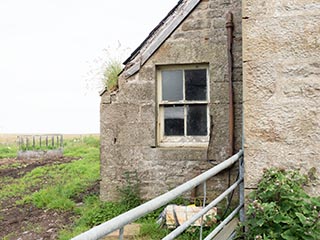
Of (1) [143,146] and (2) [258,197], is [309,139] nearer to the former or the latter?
(2) [258,197]

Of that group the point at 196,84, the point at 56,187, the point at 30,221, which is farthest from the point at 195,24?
the point at 56,187

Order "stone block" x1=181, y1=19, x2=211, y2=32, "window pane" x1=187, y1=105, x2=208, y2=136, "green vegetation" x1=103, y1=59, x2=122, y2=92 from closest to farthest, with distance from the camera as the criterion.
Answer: "stone block" x1=181, y1=19, x2=211, y2=32 → "window pane" x1=187, y1=105, x2=208, y2=136 → "green vegetation" x1=103, y1=59, x2=122, y2=92

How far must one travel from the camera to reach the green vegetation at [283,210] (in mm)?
2021

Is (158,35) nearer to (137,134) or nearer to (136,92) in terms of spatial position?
(136,92)

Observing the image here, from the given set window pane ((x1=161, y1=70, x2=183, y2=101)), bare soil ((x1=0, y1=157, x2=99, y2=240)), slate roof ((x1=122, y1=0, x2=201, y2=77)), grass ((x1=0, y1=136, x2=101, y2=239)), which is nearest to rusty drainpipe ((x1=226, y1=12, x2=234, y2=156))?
slate roof ((x1=122, y1=0, x2=201, y2=77))

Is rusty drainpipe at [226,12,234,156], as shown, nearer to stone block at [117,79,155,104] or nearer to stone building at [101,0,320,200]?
stone building at [101,0,320,200]

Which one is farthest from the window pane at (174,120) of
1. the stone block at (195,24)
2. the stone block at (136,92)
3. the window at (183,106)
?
the stone block at (195,24)

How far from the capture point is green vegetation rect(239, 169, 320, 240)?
2021 millimetres

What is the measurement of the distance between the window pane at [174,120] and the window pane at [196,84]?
279mm

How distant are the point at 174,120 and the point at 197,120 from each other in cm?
38

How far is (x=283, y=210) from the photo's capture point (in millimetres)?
2166

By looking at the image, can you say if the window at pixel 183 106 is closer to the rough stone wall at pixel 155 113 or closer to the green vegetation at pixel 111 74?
the rough stone wall at pixel 155 113

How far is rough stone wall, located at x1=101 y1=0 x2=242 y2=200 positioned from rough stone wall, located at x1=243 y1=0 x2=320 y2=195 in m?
2.64

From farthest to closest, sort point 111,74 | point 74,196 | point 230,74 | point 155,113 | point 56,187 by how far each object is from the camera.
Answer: point 56,187 → point 74,196 → point 111,74 → point 155,113 → point 230,74
